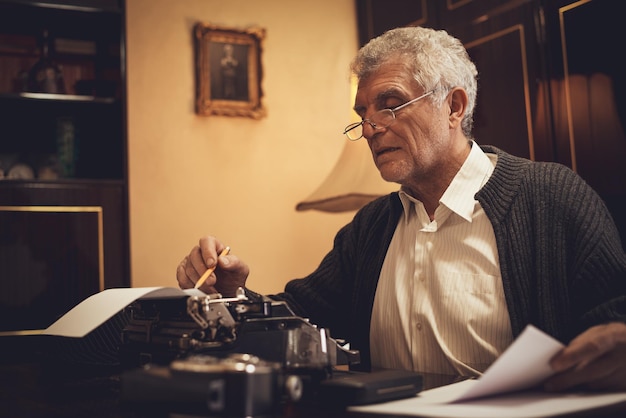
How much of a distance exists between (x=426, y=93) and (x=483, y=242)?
15.5 inches

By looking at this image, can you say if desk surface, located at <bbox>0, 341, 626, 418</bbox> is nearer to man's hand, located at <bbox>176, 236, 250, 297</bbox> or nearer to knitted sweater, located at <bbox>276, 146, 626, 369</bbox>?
man's hand, located at <bbox>176, 236, 250, 297</bbox>

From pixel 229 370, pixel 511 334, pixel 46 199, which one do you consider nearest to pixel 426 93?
pixel 511 334

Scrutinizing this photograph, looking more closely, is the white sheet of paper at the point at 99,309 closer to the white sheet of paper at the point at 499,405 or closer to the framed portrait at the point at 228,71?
the white sheet of paper at the point at 499,405

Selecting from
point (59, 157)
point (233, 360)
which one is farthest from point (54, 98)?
point (233, 360)

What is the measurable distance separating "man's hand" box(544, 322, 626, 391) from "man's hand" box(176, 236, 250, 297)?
70 centimetres

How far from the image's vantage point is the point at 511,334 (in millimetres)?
1455

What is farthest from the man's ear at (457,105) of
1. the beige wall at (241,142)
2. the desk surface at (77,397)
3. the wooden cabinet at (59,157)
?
the beige wall at (241,142)

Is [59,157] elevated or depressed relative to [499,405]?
elevated

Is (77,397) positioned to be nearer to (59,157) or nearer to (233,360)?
(233,360)

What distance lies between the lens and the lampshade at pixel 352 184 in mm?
3252

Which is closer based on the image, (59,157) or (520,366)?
(520,366)

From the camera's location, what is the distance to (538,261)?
1.43 m

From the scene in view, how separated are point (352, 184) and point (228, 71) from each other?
1.01 m

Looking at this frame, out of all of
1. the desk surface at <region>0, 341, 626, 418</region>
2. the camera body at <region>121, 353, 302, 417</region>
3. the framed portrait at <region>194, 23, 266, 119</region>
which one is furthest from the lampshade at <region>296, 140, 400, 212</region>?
the camera body at <region>121, 353, 302, 417</region>
